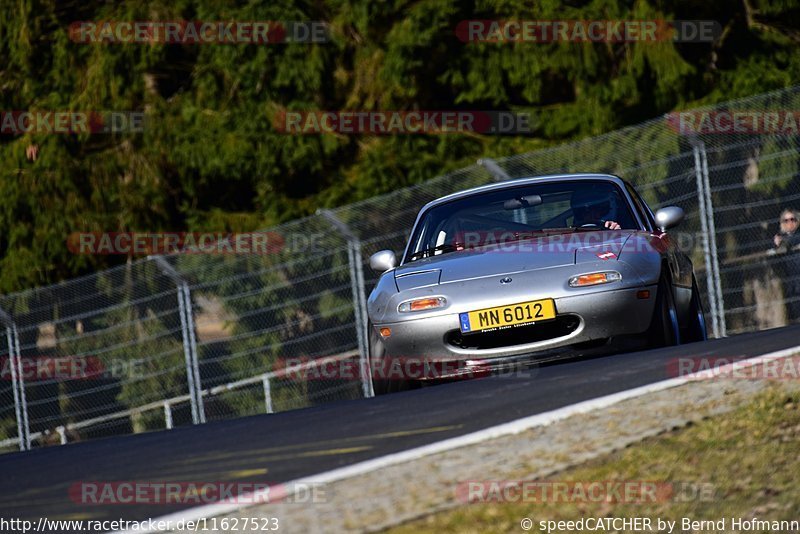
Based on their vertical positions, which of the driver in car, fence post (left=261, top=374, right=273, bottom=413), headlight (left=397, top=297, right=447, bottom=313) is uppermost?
the driver in car

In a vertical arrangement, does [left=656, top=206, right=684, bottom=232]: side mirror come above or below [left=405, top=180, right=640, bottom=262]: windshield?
A: below

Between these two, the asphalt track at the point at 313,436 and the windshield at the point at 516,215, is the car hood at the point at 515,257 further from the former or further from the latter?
the asphalt track at the point at 313,436

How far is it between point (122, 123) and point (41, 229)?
1982mm

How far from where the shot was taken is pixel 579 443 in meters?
4.30

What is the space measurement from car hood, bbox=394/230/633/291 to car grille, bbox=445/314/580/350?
319mm

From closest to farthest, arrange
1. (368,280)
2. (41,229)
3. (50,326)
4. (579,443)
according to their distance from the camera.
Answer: (579,443) < (368,280) < (50,326) < (41,229)

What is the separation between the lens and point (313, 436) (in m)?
5.38

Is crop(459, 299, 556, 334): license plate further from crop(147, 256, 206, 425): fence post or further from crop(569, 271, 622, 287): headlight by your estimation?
crop(147, 256, 206, 425): fence post

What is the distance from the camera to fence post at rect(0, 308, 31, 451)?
12.5 m

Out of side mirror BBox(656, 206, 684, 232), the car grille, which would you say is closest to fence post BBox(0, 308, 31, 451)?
the car grille

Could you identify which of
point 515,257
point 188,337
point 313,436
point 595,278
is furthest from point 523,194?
point 188,337

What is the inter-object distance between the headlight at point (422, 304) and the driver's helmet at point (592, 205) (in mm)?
1554

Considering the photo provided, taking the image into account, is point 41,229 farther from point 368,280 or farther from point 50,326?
point 368,280

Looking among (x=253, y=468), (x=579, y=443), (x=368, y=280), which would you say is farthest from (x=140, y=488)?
(x=368, y=280)
